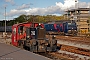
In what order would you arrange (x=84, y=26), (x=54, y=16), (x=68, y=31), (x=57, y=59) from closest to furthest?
(x=57, y=59), (x=68, y=31), (x=84, y=26), (x=54, y=16)

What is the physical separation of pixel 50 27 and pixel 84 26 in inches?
1349

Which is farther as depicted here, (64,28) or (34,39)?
(64,28)

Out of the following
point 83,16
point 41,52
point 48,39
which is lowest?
point 41,52

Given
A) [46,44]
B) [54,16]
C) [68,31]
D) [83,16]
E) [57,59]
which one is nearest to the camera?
[57,59]

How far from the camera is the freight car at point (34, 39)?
55.4 ft

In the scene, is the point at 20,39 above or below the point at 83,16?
below

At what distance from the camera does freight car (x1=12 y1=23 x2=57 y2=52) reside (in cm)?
1689

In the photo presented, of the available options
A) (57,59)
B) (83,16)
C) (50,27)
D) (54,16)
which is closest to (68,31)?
(50,27)

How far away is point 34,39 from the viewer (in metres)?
17.1

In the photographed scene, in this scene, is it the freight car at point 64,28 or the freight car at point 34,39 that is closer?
the freight car at point 34,39

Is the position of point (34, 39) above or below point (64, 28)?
below

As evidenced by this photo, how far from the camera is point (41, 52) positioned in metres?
18.0

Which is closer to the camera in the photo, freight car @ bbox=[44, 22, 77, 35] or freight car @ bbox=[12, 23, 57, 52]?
freight car @ bbox=[12, 23, 57, 52]

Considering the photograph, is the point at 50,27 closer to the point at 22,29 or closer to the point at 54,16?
the point at 22,29
